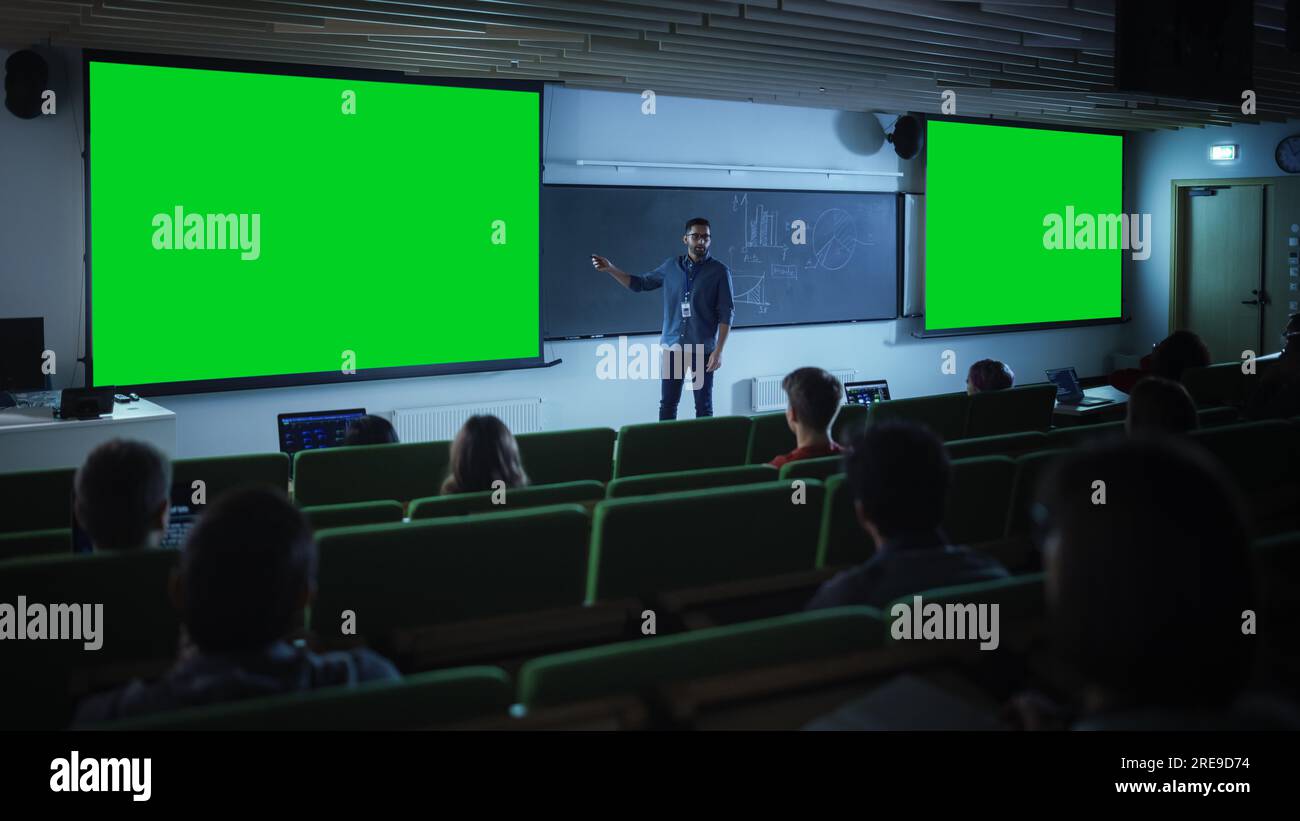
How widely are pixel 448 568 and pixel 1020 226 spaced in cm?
981

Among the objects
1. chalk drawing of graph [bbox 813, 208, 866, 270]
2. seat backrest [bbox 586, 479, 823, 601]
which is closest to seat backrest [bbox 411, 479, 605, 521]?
seat backrest [bbox 586, 479, 823, 601]

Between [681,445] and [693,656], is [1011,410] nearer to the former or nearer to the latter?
[681,445]

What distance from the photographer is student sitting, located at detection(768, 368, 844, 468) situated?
3.89 m

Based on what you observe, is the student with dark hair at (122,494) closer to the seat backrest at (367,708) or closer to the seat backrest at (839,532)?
the seat backrest at (367,708)

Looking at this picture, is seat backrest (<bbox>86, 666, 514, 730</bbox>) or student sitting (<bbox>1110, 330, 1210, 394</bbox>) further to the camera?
student sitting (<bbox>1110, 330, 1210, 394</bbox>)

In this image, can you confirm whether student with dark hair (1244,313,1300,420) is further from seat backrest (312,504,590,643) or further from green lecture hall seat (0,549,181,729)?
green lecture hall seat (0,549,181,729)

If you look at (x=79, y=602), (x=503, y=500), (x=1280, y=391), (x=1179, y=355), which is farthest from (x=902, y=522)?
(x=1179, y=355)

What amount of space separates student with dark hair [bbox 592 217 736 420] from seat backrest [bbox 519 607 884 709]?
5899 mm

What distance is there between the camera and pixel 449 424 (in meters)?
7.81

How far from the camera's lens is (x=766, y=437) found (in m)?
4.84
